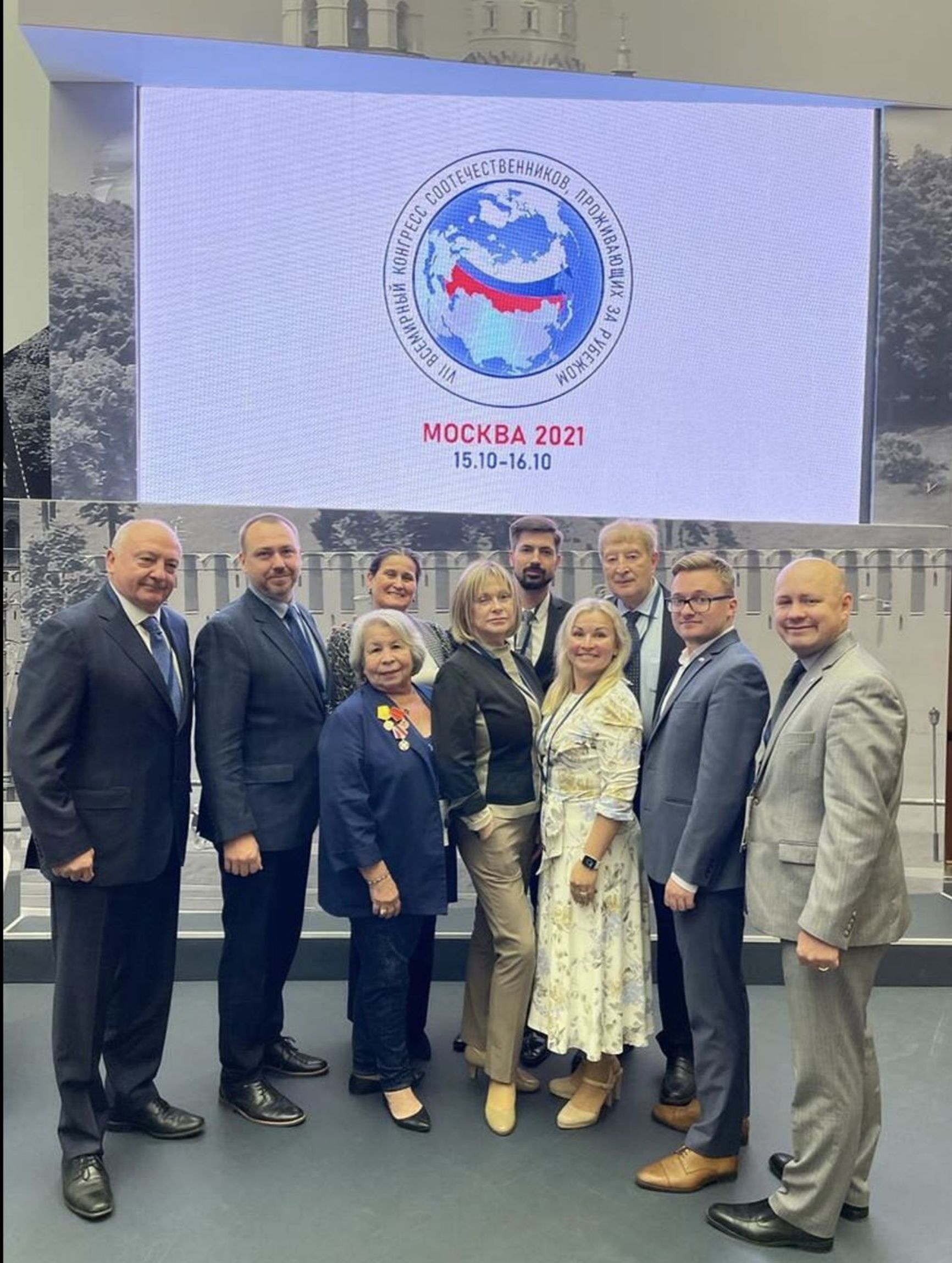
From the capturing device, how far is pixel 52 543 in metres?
3.80

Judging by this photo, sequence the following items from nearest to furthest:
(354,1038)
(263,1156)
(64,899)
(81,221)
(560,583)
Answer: (64,899) < (263,1156) < (354,1038) < (81,221) < (560,583)

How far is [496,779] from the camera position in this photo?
2795mm

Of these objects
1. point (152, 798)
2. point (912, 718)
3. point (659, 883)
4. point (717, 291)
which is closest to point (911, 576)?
point (912, 718)

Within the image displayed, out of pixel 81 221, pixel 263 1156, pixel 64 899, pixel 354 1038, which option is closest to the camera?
pixel 64 899

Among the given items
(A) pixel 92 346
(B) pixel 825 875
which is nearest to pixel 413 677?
(B) pixel 825 875

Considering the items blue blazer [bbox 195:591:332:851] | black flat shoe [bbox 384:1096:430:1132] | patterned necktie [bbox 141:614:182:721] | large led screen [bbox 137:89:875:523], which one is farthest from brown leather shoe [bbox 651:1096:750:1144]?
large led screen [bbox 137:89:875:523]

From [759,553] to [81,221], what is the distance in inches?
111

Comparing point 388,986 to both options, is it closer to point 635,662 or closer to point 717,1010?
point 717,1010

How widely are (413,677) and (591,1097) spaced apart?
4.17 feet

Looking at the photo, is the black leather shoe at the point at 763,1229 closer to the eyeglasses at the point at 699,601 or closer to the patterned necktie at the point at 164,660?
the eyeglasses at the point at 699,601

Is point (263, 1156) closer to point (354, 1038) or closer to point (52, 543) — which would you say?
point (354, 1038)

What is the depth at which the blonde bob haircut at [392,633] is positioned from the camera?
9.09 ft

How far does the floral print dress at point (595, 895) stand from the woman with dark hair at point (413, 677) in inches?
16.8

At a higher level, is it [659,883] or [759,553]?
[759,553]
